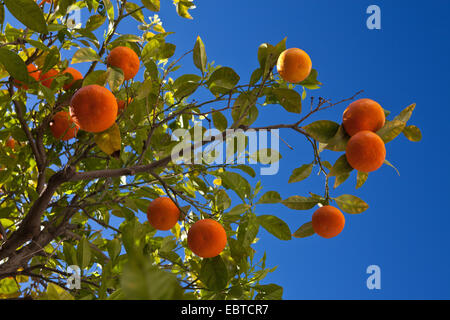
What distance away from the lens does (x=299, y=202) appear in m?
1.12

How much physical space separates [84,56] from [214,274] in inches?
28.5

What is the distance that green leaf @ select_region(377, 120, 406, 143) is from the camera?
91 centimetres

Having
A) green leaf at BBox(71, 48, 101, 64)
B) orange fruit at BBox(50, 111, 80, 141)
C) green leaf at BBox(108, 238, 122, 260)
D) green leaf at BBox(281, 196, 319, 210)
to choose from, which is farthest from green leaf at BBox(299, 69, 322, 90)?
orange fruit at BBox(50, 111, 80, 141)

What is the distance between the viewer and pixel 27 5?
2.53 feet

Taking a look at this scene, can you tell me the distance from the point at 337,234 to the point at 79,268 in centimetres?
77

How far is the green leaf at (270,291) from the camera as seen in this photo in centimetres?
114

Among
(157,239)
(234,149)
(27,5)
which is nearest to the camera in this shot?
(27,5)

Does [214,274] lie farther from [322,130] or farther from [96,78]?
[96,78]

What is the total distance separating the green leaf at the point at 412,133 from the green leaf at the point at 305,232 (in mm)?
400

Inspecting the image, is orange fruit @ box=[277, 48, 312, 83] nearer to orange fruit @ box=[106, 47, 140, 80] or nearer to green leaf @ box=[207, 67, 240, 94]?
green leaf @ box=[207, 67, 240, 94]
